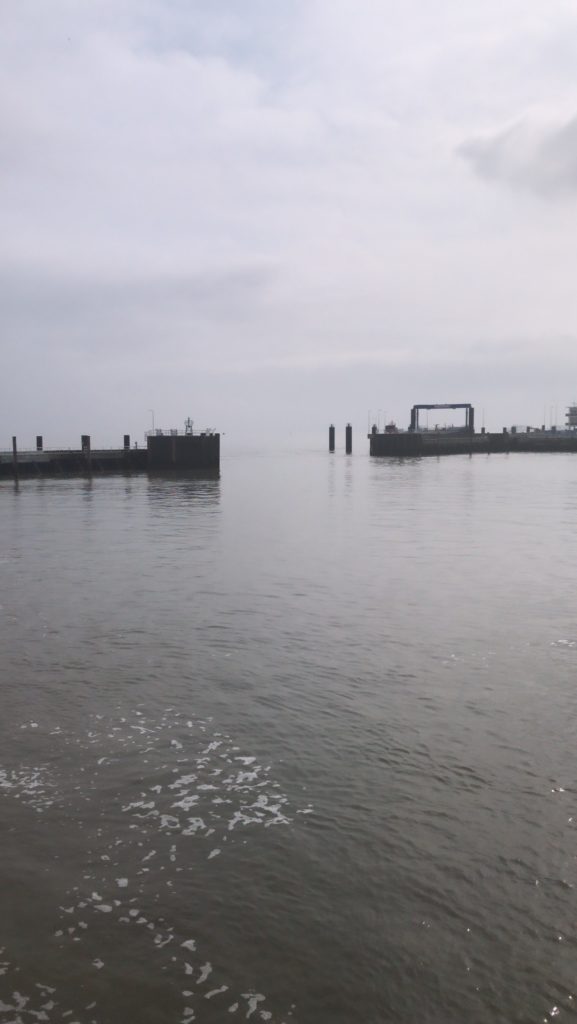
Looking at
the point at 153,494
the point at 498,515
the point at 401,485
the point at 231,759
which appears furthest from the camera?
the point at 401,485

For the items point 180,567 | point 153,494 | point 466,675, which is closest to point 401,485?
point 153,494

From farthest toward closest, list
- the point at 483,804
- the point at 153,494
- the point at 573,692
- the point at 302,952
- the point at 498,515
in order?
1. the point at 153,494
2. the point at 498,515
3. the point at 573,692
4. the point at 483,804
5. the point at 302,952

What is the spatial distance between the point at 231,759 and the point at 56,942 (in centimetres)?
340

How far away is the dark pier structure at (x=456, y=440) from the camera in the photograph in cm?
13643

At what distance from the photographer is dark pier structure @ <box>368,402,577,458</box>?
13643cm

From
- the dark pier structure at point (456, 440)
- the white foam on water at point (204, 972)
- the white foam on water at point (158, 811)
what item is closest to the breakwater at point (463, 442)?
the dark pier structure at point (456, 440)

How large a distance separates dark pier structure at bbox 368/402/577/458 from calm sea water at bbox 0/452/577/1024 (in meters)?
119

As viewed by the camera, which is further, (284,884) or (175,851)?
(175,851)

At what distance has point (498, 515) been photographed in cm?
3862

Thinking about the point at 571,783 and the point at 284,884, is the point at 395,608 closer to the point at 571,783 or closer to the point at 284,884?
the point at 571,783

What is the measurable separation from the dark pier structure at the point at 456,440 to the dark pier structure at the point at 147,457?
57688 mm

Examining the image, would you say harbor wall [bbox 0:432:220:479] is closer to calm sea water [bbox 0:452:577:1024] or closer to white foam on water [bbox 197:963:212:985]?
calm sea water [bbox 0:452:577:1024]

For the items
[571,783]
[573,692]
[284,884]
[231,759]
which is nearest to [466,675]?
[573,692]

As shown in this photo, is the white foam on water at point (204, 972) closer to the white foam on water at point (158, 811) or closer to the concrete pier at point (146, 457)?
the white foam on water at point (158, 811)
